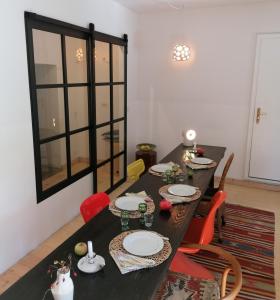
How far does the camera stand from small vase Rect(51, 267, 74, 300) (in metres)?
1.10

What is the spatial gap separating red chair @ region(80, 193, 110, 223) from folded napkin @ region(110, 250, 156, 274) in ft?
1.75

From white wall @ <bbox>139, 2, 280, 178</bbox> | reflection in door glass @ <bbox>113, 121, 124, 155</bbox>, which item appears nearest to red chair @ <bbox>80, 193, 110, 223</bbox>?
reflection in door glass @ <bbox>113, 121, 124, 155</bbox>

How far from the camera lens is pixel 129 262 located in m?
1.40

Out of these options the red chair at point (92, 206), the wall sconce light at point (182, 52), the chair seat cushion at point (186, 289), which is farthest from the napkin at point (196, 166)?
the wall sconce light at point (182, 52)

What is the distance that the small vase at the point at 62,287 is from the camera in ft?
3.59

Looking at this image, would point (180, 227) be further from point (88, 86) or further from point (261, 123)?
point (261, 123)

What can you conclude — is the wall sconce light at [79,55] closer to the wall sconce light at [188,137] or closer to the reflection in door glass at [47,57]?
the reflection in door glass at [47,57]

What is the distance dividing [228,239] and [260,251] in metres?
0.31

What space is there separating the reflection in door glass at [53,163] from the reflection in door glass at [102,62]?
101 cm

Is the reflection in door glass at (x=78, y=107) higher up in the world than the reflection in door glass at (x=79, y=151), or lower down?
higher up

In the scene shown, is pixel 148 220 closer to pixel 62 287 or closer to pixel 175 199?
pixel 175 199

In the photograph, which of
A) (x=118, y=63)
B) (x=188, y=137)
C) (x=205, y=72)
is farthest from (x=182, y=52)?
(x=188, y=137)

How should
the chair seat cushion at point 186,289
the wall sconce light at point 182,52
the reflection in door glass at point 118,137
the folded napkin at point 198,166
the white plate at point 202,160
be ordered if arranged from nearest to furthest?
the chair seat cushion at point 186,289 < the folded napkin at point 198,166 < the white plate at point 202,160 < the reflection in door glass at point 118,137 < the wall sconce light at point 182,52

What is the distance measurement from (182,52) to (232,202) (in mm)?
2282
